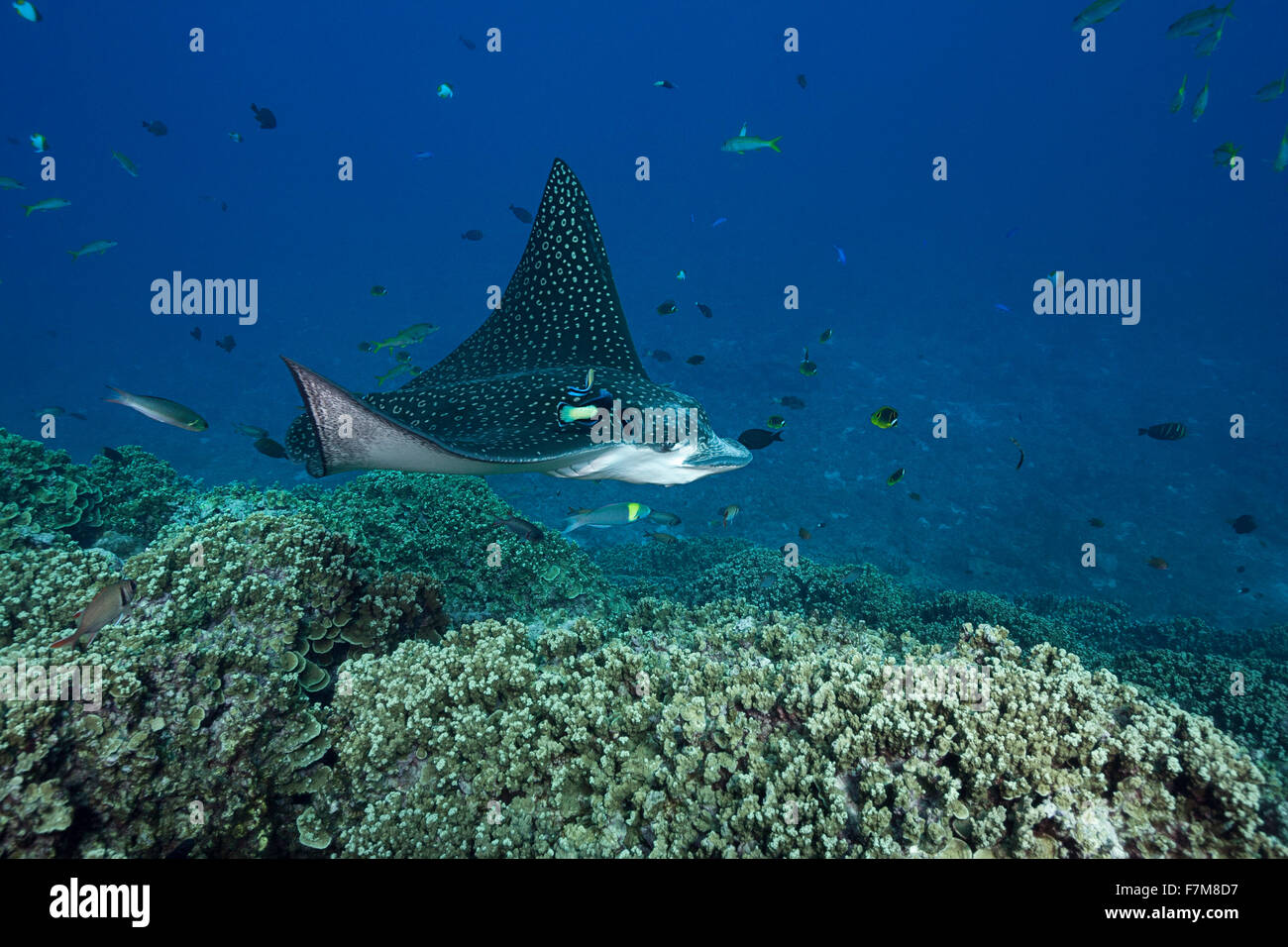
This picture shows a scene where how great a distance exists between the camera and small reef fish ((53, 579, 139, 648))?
3.24 meters

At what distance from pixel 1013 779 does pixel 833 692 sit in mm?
877

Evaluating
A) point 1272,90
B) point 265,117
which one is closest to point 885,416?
point 1272,90

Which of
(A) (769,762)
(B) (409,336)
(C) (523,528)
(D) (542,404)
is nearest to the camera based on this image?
(A) (769,762)

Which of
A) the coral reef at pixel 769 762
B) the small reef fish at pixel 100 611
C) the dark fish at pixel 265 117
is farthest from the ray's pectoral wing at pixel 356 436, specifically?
the dark fish at pixel 265 117

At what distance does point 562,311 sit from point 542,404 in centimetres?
262

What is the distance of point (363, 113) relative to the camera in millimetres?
126188

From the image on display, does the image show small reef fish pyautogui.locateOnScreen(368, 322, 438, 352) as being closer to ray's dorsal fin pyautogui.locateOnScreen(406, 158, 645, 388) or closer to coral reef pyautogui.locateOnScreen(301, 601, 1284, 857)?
ray's dorsal fin pyautogui.locateOnScreen(406, 158, 645, 388)

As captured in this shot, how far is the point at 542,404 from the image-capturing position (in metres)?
4.12

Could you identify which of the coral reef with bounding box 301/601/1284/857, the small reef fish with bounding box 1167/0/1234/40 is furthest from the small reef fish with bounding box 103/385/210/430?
the small reef fish with bounding box 1167/0/1234/40

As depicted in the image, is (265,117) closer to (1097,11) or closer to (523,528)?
(523,528)

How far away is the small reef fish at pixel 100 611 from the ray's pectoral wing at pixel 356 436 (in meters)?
1.60

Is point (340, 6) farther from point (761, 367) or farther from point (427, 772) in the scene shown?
point (427, 772)

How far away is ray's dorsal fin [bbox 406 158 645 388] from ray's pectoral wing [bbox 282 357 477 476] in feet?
9.79
